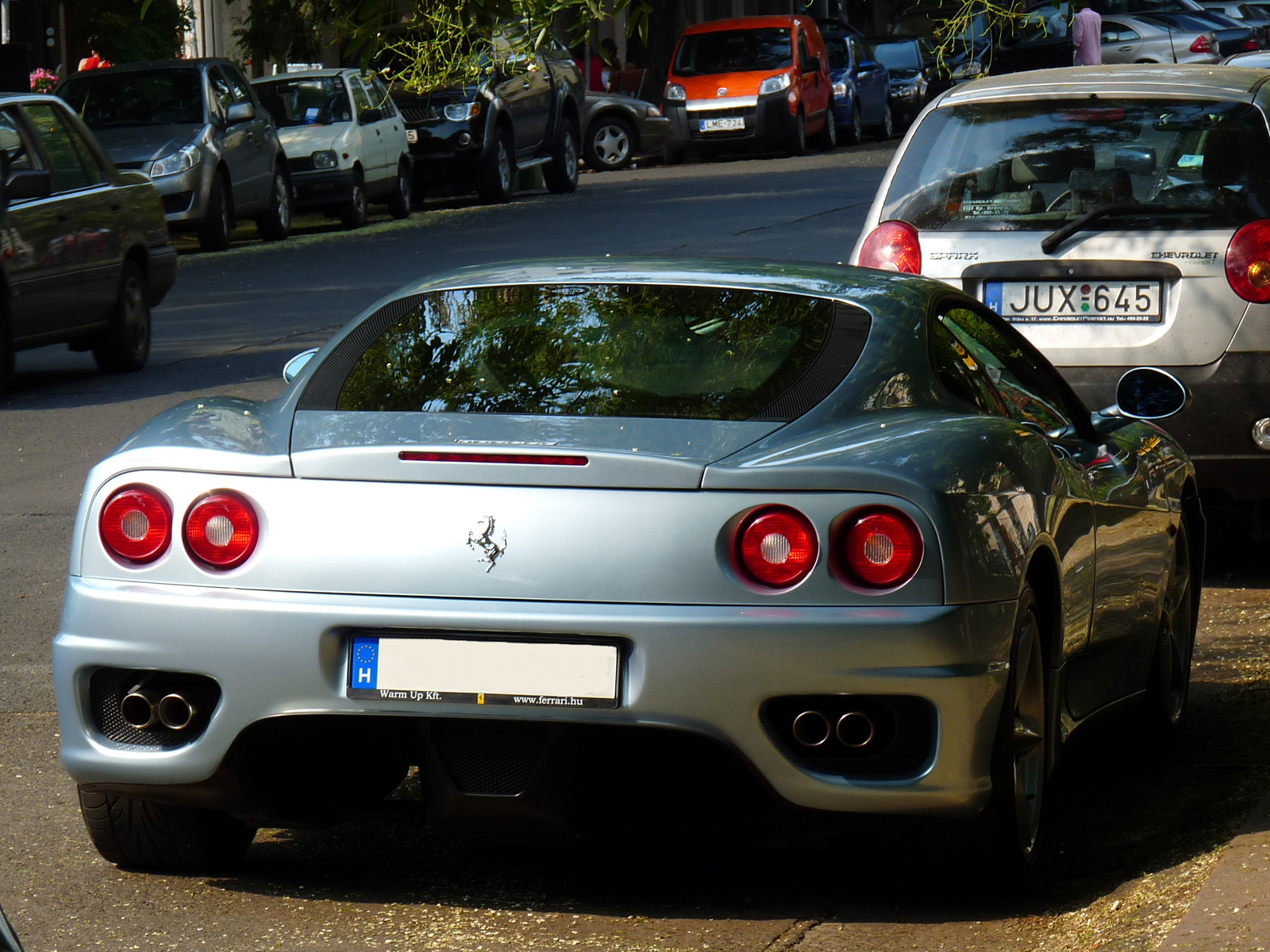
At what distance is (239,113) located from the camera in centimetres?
2127

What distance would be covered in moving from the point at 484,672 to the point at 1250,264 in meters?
4.07

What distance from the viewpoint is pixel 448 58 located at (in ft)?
24.7

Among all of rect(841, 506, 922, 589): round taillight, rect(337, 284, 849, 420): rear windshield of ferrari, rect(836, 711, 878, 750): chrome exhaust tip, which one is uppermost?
rect(337, 284, 849, 420): rear windshield of ferrari

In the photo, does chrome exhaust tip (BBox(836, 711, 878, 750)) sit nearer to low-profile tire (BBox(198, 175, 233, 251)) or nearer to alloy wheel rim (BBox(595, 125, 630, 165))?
low-profile tire (BBox(198, 175, 233, 251))

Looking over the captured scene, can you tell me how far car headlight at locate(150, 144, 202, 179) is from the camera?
20.2m

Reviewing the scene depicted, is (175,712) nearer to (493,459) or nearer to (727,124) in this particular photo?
(493,459)

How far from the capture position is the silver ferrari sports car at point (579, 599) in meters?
4.02

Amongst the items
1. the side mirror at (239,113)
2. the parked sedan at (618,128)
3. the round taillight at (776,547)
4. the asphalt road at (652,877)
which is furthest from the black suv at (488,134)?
the round taillight at (776,547)

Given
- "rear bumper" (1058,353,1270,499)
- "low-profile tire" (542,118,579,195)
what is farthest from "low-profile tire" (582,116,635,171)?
"rear bumper" (1058,353,1270,499)

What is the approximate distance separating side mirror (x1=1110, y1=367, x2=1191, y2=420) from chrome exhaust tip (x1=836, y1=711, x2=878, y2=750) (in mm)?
1789

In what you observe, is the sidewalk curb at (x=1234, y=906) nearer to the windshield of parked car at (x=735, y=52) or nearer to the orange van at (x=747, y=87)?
the orange van at (x=747, y=87)

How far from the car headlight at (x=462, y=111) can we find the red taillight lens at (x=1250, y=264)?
62.8ft

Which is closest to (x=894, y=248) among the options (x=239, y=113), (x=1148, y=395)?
(x=1148, y=395)

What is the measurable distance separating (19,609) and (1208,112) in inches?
172
